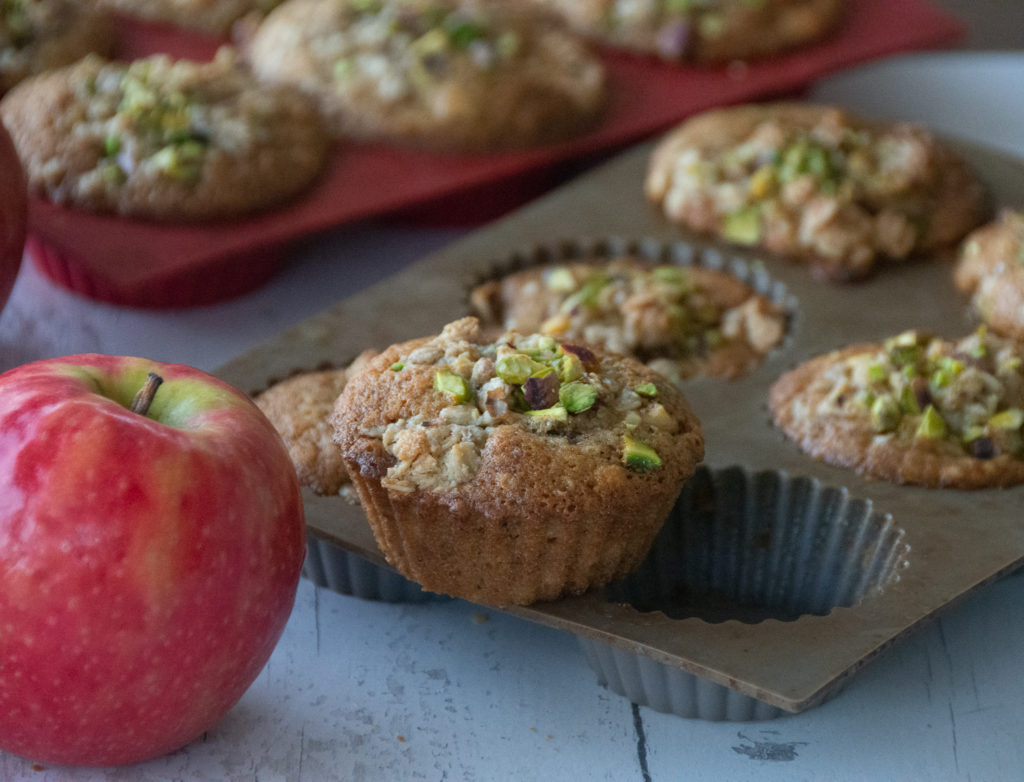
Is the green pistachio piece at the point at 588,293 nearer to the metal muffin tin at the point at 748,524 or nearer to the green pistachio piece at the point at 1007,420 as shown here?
the metal muffin tin at the point at 748,524

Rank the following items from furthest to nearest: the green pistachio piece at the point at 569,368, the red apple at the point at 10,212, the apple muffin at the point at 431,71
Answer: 1. the apple muffin at the point at 431,71
2. the red apple at the point at 10,212
3. the green pistachio piece at the point at 569,368

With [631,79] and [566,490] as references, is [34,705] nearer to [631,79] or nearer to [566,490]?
[566,490]

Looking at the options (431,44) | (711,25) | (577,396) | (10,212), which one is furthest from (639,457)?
(711,25)

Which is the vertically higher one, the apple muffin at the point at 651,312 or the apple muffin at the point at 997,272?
the apple muffin at the point at 997,272

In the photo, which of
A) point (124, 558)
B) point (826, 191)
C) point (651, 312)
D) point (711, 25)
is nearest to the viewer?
point (124, 558)

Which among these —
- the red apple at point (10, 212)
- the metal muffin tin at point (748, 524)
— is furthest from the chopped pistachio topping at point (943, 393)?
the red apple at point (10, 212)

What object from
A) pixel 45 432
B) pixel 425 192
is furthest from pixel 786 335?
pixel 45 432

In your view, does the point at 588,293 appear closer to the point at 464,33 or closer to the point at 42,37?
the point at 464,33

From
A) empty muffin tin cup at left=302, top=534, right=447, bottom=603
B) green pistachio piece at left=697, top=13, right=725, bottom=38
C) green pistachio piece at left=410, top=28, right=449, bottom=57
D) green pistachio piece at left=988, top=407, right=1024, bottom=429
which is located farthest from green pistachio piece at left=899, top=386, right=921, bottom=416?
green pistachio piece at left=697, top=13, right=725, bottom=38
